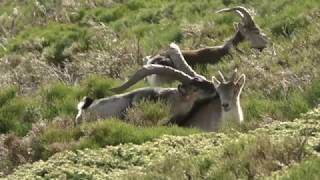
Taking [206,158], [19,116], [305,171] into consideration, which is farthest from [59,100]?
[305,171]

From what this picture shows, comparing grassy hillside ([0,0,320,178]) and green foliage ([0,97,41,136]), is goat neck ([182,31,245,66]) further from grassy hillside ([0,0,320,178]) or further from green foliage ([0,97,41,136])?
green foliage ([0,97,41,136])

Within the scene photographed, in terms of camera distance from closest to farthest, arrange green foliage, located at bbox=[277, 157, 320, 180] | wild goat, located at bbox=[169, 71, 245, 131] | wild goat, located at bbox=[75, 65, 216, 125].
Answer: green foliage, located at bbox=[277, 157, 320, 180]
wild goat, located at bbox=[169, 71, 245, 131]
wild goat, located at bbox=[75, 65, 216, 125]

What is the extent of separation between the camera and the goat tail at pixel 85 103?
41.2ft

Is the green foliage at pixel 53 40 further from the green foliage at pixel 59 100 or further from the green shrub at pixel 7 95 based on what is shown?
the green foliage at pixel 59 100

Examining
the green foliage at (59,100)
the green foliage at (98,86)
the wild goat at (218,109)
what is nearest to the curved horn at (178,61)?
the green foliage at (98,86)

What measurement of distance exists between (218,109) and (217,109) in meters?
0.03

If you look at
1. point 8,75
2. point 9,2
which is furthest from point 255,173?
point 9,2

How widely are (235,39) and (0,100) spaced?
4528mm

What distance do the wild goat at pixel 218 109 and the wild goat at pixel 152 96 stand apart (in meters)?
0.12

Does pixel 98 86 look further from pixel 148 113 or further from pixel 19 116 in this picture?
pixel 148 113

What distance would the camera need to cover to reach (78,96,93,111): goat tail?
41.2ft

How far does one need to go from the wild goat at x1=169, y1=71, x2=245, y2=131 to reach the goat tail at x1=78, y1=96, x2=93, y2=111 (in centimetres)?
181

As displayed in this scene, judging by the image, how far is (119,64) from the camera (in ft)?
51.2

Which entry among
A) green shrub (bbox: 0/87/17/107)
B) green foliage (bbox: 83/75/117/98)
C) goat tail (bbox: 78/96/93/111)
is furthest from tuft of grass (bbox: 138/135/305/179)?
green shrub (bbox: 0/87/17/107)
